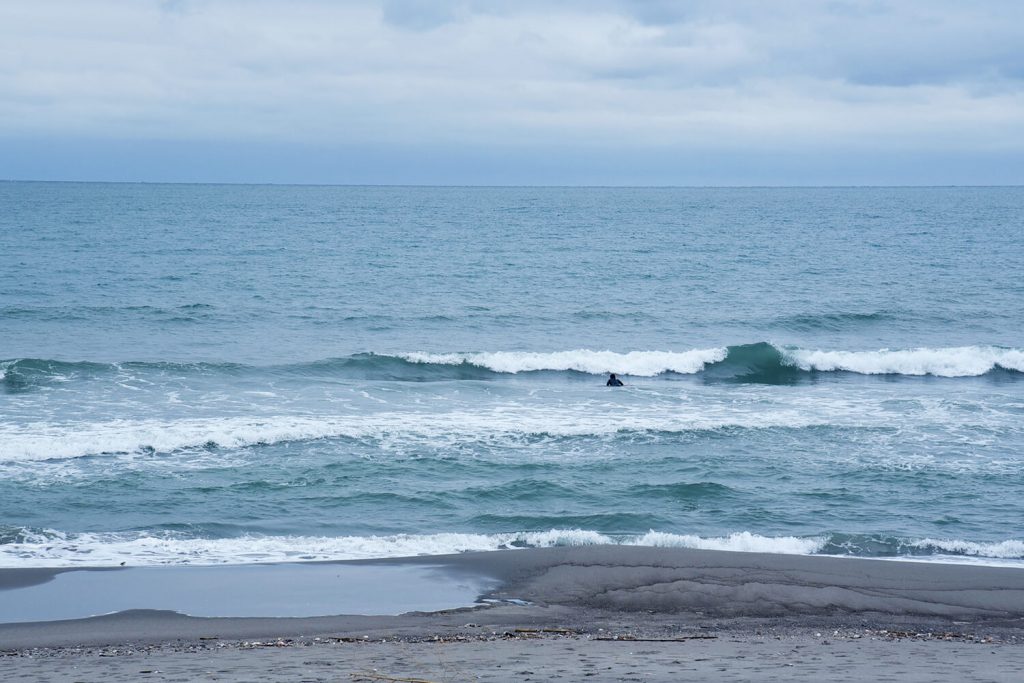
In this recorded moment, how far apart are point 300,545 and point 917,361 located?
876 inches

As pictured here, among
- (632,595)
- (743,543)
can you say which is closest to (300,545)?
(632,595)

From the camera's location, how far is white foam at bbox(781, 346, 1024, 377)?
28.9 m

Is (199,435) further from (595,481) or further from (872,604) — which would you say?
(872,604)

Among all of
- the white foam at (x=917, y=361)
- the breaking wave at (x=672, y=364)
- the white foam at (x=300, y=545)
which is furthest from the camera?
the white foam at (x=917, y=361)

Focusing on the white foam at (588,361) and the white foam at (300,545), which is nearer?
the white foam at (300,545)

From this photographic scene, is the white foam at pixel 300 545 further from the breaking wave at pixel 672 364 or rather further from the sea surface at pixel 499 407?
the breaking wave at pixel 672 364

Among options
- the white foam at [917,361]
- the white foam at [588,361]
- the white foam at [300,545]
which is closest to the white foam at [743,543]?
the white foam at [300,545]

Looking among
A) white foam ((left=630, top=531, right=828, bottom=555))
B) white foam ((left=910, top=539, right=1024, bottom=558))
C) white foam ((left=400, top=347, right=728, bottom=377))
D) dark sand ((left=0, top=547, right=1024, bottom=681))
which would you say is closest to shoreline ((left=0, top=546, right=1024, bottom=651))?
dark sand ((left=0, top=547, right=1024, bottom=681))

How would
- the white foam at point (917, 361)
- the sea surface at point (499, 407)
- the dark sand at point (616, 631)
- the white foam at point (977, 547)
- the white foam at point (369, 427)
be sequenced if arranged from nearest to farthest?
the dark sand at point (616, 631) < the white foam at point (977, 547) < the sea surface at point (499, 407) < the white foam at point (369, 427) < the white foam at point (917, 361)

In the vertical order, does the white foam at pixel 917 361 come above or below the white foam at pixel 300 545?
above

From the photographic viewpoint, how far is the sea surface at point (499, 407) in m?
14.6

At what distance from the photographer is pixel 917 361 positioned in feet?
96.4

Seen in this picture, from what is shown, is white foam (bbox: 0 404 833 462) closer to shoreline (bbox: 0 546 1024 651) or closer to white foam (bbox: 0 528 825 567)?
white foam (bbox: 0 528 825 567)

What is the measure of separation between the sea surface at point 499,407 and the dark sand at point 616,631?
1068 millimetres
